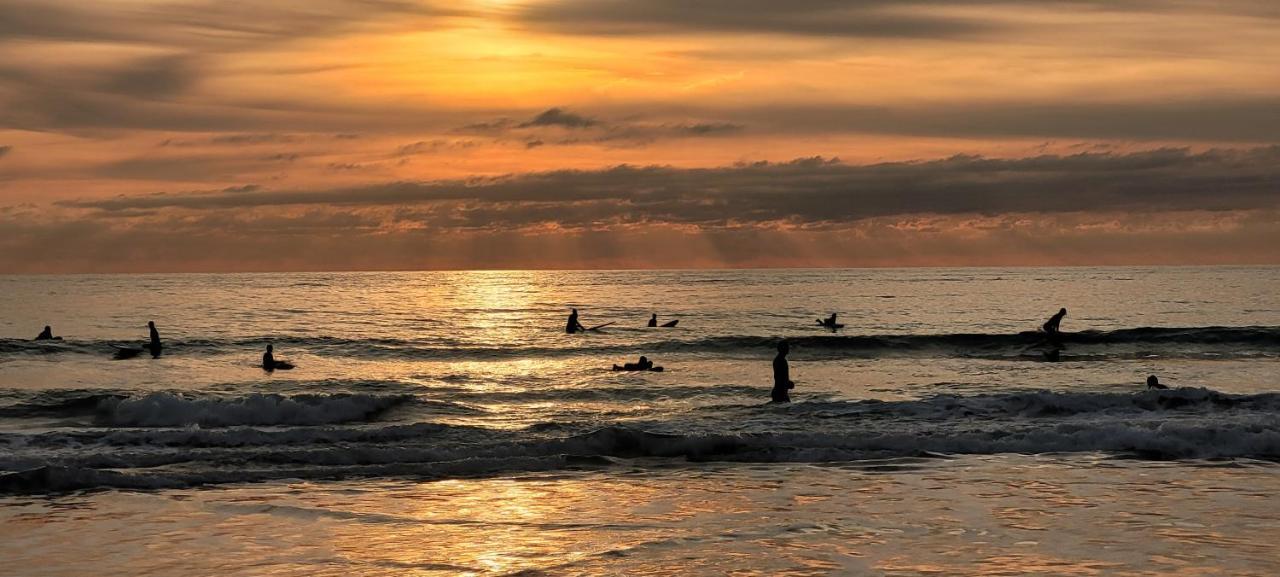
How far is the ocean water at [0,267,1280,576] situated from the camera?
1471 centimetres

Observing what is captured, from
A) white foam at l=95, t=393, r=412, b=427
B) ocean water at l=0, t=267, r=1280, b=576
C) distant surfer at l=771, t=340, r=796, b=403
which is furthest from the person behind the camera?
distant surfer at l=771, t=340, r=796, b=403

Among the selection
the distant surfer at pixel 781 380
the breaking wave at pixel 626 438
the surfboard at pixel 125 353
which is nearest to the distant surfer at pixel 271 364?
the surfboard at pixel 125 353

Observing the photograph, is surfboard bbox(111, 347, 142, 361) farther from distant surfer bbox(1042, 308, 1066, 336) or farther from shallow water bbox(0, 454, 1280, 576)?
distant surfer bbox(1042, 308, 1066, 336)

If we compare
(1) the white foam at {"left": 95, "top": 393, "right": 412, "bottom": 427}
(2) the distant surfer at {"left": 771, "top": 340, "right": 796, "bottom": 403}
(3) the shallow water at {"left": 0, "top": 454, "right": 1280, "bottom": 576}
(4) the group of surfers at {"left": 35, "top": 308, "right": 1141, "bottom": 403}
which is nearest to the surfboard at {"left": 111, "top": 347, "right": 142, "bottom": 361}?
(4) the group of surfers at {"left": 35, "top": 308, "right": 1141, "bottom": 403}

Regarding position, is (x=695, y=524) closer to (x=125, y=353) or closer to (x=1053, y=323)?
(x=1053, y=323)

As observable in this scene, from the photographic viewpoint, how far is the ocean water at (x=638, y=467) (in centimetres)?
1471

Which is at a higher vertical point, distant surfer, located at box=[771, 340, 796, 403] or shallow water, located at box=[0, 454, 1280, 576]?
distant surfer, located at box=[771, 340, 796, 403]

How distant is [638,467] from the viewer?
21719 mm

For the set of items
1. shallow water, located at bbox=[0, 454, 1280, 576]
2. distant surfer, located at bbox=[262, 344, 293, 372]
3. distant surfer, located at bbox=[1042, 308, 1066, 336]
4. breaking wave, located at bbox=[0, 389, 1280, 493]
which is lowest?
shallow water, located at bbox=[0, 454, 1280, 576]

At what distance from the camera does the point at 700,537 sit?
50.9 ft

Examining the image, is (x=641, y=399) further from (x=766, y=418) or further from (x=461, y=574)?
(x=461, y=574)

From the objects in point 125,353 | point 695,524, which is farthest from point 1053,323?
point 125,353

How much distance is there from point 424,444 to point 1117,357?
34456 millimetres

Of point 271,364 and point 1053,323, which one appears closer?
point 271,364
